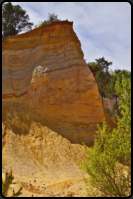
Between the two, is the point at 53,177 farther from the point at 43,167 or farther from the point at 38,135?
the point at 38,135

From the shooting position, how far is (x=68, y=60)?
19.6 meters

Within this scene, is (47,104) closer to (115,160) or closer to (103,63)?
(115,160)

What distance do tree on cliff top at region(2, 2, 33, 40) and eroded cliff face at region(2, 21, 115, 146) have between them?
8357 mm

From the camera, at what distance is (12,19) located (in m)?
29.5

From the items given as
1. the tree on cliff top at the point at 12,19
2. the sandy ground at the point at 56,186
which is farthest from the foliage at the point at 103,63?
the sandy ground at the point at 56,186

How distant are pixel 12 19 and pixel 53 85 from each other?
16.3 meters

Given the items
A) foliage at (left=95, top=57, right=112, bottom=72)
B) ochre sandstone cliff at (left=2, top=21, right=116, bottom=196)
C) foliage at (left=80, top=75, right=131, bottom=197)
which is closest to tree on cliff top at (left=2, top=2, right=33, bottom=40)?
ochre sandstone cliff at (left=2, top=21, right=116, bottom=196)

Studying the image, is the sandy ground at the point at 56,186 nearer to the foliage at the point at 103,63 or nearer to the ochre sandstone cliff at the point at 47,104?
the ochre sandstone cliff at the point at 47,104

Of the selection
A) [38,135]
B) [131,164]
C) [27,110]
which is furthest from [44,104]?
[131,164]

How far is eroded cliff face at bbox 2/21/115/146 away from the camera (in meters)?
17.8

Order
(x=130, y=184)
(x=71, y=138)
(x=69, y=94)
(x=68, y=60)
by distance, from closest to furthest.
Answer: (x=130, y=184), (x=71, y=138), (x=69, y=94), (x=68, y=60)

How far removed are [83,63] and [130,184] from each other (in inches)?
533

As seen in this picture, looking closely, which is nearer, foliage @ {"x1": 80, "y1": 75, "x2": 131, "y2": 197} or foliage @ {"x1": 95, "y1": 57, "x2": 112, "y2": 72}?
foliage @ {"x1": 80, "y1": 75, "x2": 131, "y2": 197}

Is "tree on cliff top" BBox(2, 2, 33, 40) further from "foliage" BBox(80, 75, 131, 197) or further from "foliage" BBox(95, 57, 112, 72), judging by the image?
"foliage" BBox(80, 75, 131, 197)
